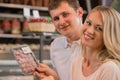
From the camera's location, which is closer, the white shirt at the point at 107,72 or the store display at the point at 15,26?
the white shirt at the point at 107,72

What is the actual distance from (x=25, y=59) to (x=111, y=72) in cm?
66

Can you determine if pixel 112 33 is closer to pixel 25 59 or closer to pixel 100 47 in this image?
pixel 100 47

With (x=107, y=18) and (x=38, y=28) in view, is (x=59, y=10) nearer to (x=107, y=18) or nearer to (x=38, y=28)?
(x=107, y=18)

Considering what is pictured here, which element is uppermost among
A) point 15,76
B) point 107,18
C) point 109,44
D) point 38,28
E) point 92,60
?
point 107,18

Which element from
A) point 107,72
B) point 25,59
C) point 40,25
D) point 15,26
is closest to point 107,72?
point 107,72

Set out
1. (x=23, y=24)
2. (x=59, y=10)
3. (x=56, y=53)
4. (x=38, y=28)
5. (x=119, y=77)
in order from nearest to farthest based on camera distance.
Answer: (x=119, y=77) → (x=59, y=10) → (x=56, y=53) → (x=38, y=28) → (x=23, y=24)

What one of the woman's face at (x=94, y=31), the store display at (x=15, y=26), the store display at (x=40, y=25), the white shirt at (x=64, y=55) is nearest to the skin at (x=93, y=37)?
the woman's face at (x=94, y=31)

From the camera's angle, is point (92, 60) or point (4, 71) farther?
point (4, 71)

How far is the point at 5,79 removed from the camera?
2750mm

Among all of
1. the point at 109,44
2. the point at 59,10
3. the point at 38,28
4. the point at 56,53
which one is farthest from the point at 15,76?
the point at 109,44

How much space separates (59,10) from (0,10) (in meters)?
2.96

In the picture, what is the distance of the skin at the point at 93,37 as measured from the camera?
1247 mm

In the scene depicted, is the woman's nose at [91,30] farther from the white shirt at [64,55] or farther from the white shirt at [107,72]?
the white shirt at [64,55]

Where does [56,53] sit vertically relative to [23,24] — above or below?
above
